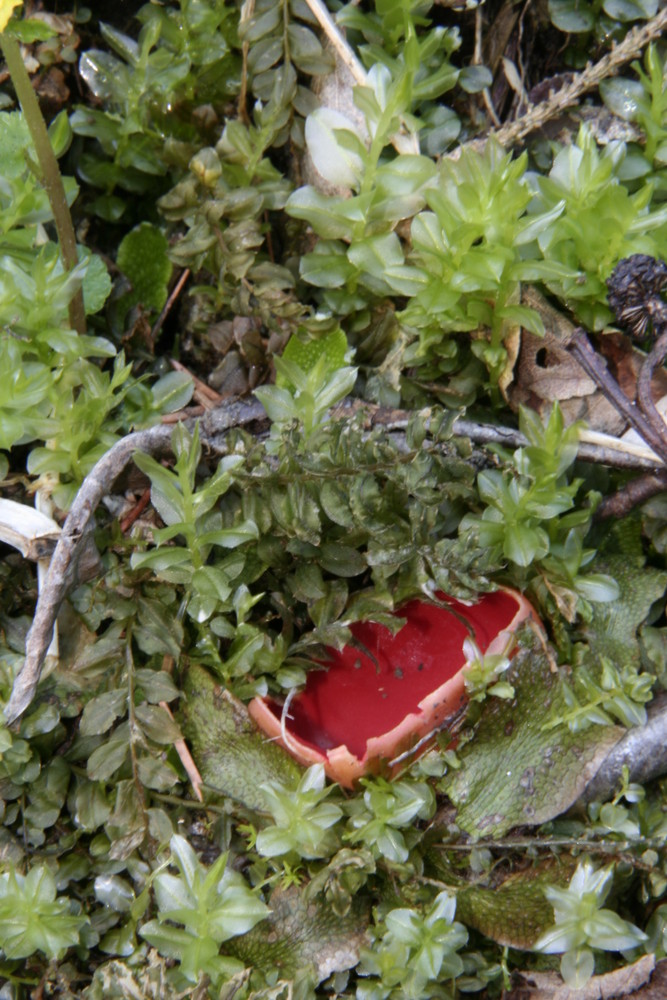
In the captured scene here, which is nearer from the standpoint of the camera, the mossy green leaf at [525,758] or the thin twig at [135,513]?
the mossy green leaf at [525,758]

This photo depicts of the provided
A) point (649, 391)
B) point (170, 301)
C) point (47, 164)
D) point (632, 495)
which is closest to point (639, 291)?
point (649, 391)

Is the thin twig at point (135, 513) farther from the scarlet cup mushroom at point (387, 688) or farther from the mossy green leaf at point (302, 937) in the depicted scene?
the mossy green leaf at point (302, 937)

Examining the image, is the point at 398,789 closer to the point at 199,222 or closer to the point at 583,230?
the point at 583,230

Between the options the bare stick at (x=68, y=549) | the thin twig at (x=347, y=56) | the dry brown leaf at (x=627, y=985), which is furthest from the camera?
the thin twig at (x=347, y=56)

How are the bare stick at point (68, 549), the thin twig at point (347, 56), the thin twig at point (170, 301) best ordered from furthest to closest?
the thin twig at point (170, 301) → the thin twig at point (347, 56) → the bare stick at point (68, 549)

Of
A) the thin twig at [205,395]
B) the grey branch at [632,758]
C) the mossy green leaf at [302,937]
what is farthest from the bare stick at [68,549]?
the grey branch at [632,758]

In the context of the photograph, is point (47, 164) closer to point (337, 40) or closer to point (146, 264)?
point (146, 264)
